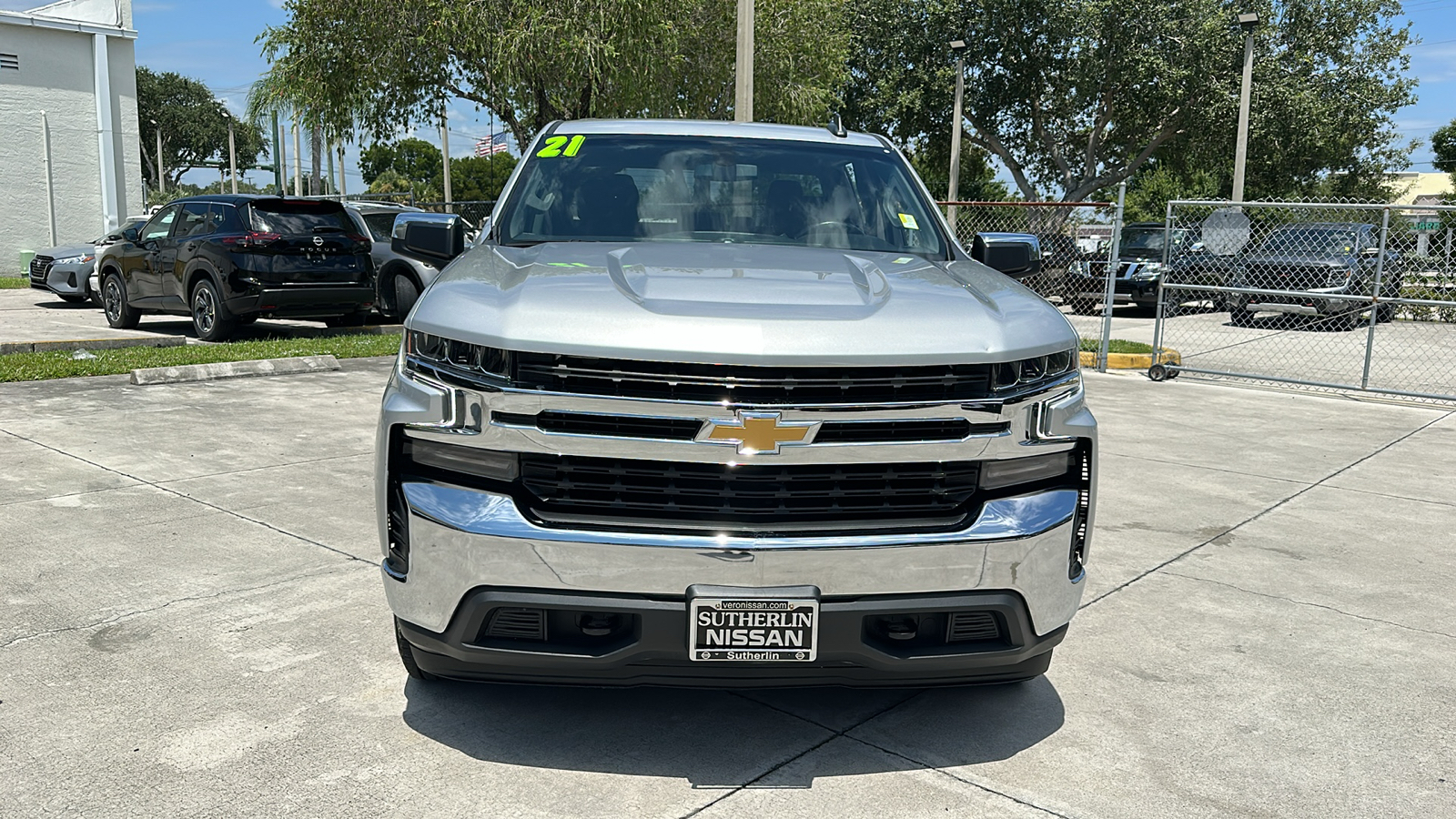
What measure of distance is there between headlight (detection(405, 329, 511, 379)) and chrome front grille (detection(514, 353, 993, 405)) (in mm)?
54

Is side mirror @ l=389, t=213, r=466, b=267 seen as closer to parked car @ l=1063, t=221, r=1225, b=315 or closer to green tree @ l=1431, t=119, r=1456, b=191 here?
parked car @ l=1063, t=221, r=1225, b=315

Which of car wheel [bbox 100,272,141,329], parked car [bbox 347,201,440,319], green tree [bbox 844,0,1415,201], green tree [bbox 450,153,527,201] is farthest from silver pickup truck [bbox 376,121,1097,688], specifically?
green tree [bbox 450,153,527,201]

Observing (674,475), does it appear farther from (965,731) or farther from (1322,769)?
(1322,769)

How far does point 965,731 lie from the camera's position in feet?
11.7

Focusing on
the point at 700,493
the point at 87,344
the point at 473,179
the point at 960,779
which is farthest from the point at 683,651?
the point at 473,179

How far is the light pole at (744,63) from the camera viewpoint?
15.8 m

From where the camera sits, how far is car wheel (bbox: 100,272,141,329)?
14695mm

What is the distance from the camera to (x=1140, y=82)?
33.2 metres

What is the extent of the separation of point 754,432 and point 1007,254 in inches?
91.4

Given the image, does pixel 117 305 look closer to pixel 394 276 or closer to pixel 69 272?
pixel 394 276

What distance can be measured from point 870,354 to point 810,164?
2.05 m

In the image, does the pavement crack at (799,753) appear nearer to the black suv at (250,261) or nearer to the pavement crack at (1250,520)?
the pavement crack at (1250,520)

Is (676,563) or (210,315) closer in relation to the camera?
(676,563)

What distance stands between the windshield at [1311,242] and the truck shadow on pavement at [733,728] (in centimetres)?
1579
